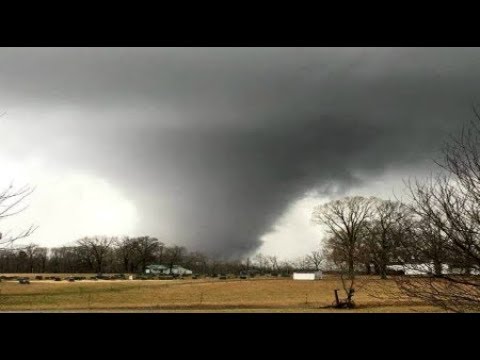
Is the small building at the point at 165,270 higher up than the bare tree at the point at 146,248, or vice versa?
the bare tree at the point at 146,248

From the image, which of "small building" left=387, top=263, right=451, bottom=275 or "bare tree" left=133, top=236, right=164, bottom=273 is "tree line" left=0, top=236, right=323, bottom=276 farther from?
"small building" left=387, top=263, right=451, bottom=275

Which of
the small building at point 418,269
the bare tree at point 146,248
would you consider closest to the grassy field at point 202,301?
the small building at point 418,269

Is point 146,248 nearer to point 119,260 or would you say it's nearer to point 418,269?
point 119,260

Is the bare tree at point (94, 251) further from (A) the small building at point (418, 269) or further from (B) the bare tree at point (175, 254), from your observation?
(A) the small building at point (418, 269)

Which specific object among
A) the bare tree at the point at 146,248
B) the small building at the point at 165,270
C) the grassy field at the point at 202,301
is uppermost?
the bare tree at the point at 146,248

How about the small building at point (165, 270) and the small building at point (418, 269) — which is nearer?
→ the small building at point (418, 269)

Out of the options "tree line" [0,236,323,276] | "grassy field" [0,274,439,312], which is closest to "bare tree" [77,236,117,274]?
"tree line" [0,236,323,276]

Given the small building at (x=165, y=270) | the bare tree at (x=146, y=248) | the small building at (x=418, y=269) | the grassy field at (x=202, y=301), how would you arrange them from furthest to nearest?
the bare tree at (x=146, y=248) → the small building at (x=165, y=270) → the grassy field at (x=202, y=301) → the small building at (x=418, y=269)

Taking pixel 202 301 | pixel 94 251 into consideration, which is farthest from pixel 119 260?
pixel 202 301

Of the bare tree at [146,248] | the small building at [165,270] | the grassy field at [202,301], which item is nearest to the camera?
the grassy field at [202,301]
